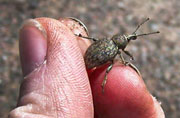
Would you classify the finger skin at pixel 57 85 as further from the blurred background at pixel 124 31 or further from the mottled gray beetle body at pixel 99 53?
the blurred background at pixel 124 31

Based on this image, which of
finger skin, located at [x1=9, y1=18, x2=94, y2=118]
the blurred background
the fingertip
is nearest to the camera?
finger skin, located at [x1=9, y1=18, x2=94, y2=118]

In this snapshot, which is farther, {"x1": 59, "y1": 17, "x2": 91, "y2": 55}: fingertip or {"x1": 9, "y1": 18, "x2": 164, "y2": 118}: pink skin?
{"x1": 59, "y1": 17, "x2": 91, "y2": 55}: fingertip

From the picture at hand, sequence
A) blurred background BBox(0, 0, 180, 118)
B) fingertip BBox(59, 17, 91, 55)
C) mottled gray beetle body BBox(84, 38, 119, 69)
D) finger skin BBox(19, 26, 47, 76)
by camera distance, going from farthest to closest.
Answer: blurred background BBox(0, 0, 180, 118), fingertip BBox(59, 17, 91, 55), mottled gray beetle body BBox(84, 38, 119, 69), finger skin BBox(19, 26, 47, 76)

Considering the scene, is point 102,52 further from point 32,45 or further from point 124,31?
point 124,31

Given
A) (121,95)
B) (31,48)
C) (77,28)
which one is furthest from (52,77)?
(77,28)

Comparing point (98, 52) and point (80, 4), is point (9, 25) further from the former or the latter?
point (98, 52)

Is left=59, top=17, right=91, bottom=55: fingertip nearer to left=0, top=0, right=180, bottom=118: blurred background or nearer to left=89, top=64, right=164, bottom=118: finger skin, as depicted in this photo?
left=89, top=64, right=164, bottom=118: finger skin

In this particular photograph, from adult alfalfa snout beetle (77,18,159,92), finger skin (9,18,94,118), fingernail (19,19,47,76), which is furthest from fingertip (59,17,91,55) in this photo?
fingernail (19,19,47,76)
